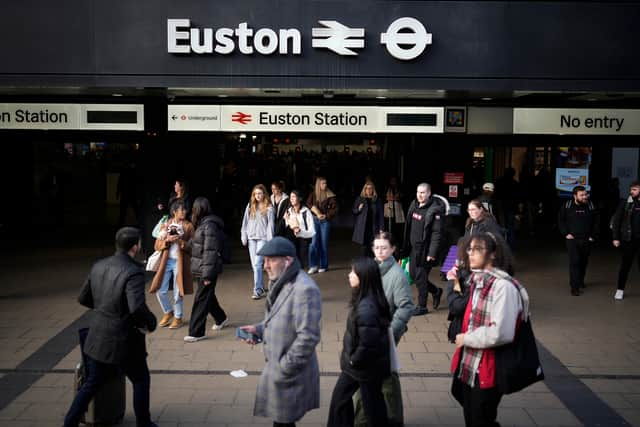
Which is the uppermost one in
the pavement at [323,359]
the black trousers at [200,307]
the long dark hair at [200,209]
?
the long dark hair at [200,209]

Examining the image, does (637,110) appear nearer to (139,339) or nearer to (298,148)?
(139,339)

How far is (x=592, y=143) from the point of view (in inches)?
584

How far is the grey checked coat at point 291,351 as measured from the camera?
408 centimetres

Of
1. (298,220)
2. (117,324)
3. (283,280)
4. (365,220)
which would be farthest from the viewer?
(365,220)

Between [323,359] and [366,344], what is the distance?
3009mm

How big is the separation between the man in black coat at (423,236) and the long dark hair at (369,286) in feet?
15.5

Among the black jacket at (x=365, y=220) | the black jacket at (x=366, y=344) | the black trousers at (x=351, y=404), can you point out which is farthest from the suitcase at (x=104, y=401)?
the black jacket at (x=365, y=220)

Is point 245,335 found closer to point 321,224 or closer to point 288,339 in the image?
point 288,339

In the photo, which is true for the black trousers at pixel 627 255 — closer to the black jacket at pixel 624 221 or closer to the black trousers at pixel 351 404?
the black jacket at pixel 624 221

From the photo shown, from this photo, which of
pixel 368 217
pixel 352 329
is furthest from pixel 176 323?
pixel 352 329

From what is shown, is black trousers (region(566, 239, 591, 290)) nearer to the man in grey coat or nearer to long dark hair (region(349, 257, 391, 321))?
long dark hair (region(349, 257, 391, 321))

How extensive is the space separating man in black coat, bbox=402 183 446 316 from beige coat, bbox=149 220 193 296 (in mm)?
3025

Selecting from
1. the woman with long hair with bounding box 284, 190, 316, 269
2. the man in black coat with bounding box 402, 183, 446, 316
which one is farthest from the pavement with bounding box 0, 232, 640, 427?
the woman with long hair with bounding box 284, 190, 316, 269

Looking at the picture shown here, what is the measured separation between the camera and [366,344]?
14.3 ft
